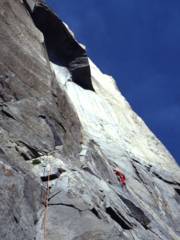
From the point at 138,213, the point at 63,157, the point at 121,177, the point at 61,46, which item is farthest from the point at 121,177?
the point at 61,46

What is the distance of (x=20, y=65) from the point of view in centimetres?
1661

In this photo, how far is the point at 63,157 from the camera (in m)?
15.1

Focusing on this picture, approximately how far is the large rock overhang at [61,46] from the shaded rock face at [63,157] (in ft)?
0.12

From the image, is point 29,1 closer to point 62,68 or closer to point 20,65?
point 62,68

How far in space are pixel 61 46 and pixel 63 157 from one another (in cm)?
879

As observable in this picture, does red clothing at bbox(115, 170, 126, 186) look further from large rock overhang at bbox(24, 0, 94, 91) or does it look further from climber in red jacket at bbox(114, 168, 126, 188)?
large rock overhang at bbox(24, 0, 94, 91)

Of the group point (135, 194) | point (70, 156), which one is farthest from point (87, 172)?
point (135, 194)

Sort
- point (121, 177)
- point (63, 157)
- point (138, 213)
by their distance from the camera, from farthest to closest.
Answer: point (121, 177) → point (138, 213) → point (63, 157)

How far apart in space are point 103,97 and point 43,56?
7531 millimetres

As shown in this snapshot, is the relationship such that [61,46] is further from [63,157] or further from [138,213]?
[138,213]

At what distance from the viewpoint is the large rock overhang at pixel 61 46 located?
22.2m

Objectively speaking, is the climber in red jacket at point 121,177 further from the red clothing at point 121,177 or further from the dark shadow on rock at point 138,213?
the dark shadow on rock at point 138,213

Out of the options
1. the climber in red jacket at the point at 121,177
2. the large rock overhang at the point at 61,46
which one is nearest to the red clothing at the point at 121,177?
the climber in red jacket at the point at 121,177

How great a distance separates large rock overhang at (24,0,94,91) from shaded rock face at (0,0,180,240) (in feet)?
0.12
